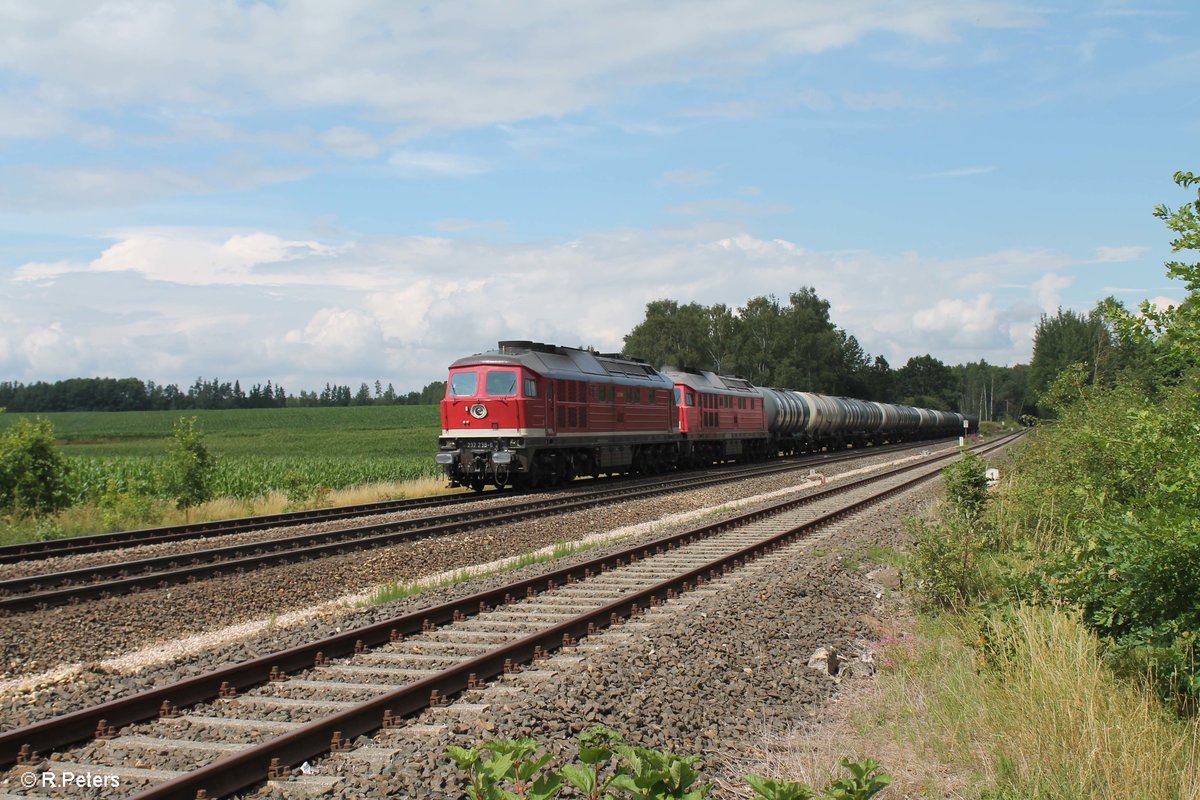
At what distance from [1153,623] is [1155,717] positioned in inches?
35.3

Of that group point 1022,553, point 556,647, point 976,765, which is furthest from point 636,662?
point 1022,553

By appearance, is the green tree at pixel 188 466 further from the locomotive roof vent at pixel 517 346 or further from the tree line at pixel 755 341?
the tree line at pixel 755 341

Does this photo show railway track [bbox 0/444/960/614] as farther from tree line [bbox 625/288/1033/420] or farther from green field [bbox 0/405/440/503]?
tree line [bbox 625/288/1033/420]

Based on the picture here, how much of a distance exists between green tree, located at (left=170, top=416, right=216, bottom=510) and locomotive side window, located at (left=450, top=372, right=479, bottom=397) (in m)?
5.86

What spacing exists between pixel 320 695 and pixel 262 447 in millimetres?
68482

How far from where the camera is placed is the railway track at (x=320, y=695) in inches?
208

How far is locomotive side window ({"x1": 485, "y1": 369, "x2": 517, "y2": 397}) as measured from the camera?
23.3 m

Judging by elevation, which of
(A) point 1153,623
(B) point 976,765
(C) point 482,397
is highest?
(C) point 482,397

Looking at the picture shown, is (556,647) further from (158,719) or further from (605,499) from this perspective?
(605,499)

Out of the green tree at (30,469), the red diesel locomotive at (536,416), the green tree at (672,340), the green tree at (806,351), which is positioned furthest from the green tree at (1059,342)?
the green tree at (30,469)

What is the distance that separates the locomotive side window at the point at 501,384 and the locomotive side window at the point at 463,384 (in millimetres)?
435

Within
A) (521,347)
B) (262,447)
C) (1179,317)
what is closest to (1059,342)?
(262,447)

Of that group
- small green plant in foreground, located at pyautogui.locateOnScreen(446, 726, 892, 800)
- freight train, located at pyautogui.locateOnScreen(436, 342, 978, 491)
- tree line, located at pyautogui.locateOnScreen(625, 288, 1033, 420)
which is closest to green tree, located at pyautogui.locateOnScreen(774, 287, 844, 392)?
tree line, located at pyautogui.locateOnScreen(625, 288, 1033, 420)

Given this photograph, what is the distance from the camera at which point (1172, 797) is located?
4.84 m
